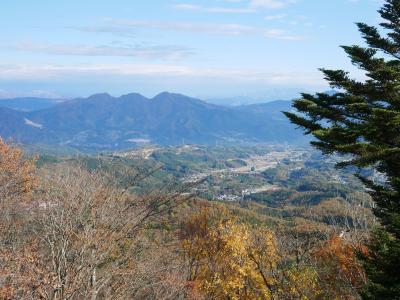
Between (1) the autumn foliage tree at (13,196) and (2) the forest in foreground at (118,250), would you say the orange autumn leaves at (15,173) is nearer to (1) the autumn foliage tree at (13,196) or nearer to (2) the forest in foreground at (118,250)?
(1) the autumn foliage tree at (13,196)

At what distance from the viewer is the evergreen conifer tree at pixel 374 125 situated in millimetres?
12719

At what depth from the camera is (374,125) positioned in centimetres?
1287

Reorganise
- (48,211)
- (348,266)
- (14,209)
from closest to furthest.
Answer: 1. (48,211)
2. (14,209)
3. (348,266)

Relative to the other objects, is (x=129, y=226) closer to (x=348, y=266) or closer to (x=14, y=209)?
(x=14, y=209)

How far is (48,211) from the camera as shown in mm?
14844

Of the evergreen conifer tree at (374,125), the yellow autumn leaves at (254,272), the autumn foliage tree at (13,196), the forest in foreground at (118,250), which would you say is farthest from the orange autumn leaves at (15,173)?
the evergreen conifer tree at (374,125)

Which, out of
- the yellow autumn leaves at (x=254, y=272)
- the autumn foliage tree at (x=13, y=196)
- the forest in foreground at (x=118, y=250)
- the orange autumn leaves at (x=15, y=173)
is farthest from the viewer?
the orange autumn leaves at (x=15, y=173)

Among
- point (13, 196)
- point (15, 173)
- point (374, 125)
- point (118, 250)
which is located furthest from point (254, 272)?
point (15, 173)

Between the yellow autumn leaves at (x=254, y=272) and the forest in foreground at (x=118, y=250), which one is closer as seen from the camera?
the forest in foreground at (x=118, y=250)

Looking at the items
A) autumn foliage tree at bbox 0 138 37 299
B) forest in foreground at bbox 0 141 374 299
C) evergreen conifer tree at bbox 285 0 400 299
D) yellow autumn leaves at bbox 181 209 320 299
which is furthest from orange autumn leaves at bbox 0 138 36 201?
evergreen conifer tree at bbox 285 0 400 299

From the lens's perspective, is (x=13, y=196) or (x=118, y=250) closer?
(x=118, y=250)

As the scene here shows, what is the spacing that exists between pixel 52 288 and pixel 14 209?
1682 cm

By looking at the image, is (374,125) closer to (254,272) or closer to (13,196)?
(254,272)

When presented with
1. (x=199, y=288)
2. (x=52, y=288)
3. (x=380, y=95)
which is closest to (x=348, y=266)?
(x=199, y=288)
